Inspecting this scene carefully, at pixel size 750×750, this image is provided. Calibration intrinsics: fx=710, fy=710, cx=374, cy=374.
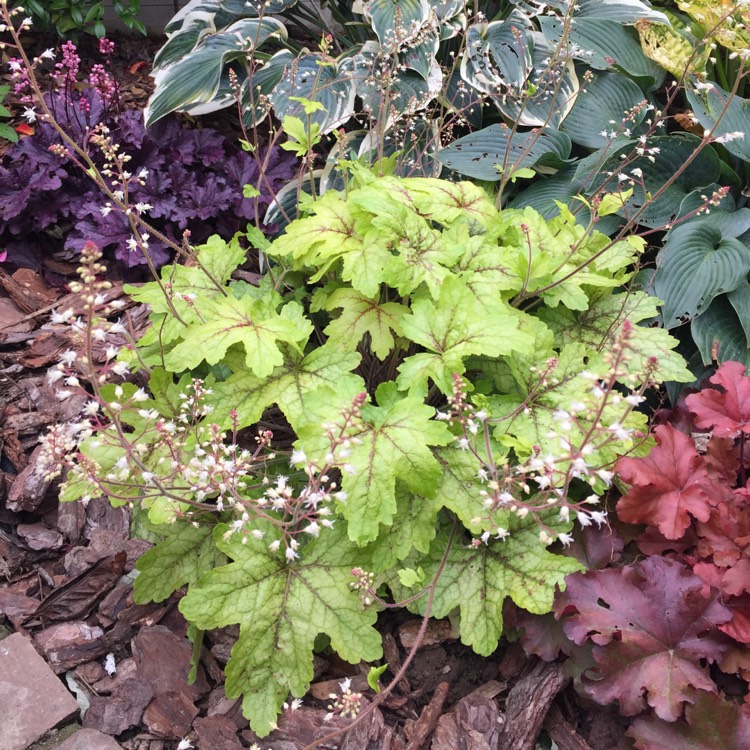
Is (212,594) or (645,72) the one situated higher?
(645,72)

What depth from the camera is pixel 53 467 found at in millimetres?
1671

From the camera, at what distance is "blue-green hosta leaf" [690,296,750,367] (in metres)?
2.51

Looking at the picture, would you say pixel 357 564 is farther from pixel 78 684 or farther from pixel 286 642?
pixel 78 684

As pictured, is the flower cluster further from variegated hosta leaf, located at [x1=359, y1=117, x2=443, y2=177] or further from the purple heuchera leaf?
the purple heuchera leaf

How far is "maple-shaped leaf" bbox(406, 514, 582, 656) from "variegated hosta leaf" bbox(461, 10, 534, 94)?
190cm

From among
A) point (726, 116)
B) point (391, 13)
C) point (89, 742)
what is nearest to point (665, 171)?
point (726, 116)

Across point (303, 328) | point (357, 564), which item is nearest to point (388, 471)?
point (357, 564)

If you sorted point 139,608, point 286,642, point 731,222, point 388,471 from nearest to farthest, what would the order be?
point 388,471
point 286,642
point 139,608
point 731,222

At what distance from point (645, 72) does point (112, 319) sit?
8.17 feet

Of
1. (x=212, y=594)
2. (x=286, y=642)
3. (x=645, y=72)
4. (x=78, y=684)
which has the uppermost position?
(x=645, y=72)

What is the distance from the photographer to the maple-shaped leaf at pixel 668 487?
6.06ft

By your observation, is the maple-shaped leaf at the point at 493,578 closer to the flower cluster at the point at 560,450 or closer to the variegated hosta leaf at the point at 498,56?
the flower cluster at the point at 560,450

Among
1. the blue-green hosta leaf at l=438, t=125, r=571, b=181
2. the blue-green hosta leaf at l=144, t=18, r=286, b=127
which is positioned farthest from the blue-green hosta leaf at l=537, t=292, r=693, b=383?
the blue-green hosta leaf at l=144, t=18, r=286, b=127

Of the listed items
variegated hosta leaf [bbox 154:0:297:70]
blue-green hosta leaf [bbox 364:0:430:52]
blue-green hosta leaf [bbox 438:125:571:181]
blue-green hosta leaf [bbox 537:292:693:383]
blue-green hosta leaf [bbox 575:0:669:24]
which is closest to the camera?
blue-green hosta leaf [bbox 537:292:693:383]
